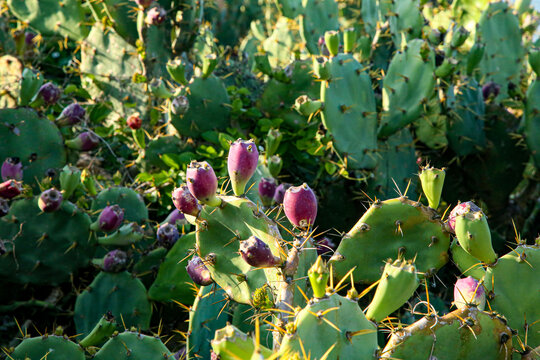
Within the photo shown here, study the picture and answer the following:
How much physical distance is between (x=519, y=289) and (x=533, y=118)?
1.77 metres

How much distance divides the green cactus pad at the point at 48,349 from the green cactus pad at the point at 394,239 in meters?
0.86

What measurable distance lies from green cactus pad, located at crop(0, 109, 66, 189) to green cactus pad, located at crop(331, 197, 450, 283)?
5.39 ft

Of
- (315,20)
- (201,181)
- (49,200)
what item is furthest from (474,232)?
(315,20)

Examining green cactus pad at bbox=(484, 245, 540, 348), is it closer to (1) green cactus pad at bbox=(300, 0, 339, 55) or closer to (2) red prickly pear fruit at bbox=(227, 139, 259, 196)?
(2) red prickly pear fruit at bbox=(227, 139, 259, 196)

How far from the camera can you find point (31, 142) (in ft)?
9.11

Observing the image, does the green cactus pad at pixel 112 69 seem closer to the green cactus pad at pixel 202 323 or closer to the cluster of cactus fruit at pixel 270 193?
the cluster of cactus fruit at pixel 270 193

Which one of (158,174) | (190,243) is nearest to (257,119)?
(158,174)

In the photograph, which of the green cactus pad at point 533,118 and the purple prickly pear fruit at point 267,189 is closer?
the purple prickly pear fruit at point 267,189

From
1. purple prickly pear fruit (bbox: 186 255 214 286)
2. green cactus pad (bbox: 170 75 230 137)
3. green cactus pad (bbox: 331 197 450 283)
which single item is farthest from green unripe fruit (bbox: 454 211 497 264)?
green cactus pad (bbox: 170 75 230 137)

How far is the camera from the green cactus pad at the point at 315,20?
376cm

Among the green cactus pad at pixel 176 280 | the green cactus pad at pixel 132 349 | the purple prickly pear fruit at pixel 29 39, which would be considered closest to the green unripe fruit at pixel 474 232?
the green cactus pad at pixel 132 349

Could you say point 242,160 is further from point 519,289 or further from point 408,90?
point 408,90

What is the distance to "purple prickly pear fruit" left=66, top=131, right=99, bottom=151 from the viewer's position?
277 cm

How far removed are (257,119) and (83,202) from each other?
3.19ft
